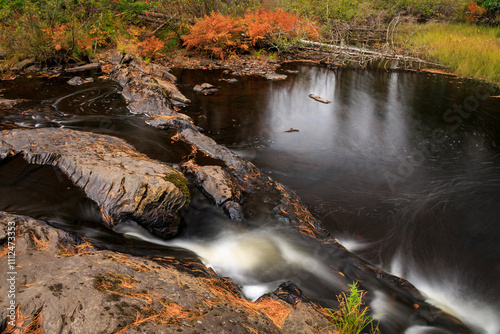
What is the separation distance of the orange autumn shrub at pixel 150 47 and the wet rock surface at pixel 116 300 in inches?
499

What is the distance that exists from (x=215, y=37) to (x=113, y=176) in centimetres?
1246

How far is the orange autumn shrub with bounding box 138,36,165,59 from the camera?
1388cm

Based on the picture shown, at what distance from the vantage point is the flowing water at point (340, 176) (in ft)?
12.2

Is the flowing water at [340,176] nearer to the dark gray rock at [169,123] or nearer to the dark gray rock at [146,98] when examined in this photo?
the dark gray rock at [169,123]

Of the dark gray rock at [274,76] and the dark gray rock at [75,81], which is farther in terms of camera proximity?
the dark gray rock at [274,76]

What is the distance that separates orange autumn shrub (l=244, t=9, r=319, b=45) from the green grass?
5.38 metres

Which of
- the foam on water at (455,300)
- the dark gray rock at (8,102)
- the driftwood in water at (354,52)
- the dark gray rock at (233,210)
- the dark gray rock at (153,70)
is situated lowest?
the foam on water at (455,300)

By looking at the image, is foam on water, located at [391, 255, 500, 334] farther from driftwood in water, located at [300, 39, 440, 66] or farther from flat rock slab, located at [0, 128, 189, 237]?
driftwood in water, located at [300, 39, 440, 66]

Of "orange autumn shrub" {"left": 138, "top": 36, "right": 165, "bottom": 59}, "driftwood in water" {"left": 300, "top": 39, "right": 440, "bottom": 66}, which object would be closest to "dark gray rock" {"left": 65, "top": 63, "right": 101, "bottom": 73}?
"orange autumn shrub" {"left": 138, "top": 36, "right": 165, "bottom": 59}

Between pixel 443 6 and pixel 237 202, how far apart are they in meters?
24.5
